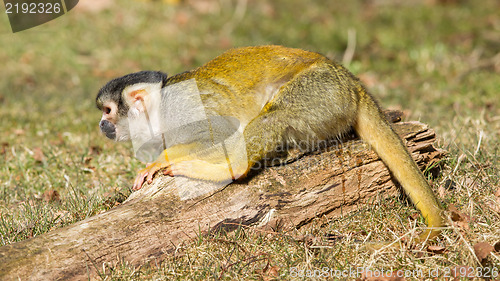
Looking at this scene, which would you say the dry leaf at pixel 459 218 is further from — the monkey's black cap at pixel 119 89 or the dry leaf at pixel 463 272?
the monkey's black cap at pixel 119 89

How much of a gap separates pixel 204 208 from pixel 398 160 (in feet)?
3.79

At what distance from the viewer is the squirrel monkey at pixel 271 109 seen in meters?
2.71

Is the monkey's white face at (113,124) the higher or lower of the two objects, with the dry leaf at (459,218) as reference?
higher

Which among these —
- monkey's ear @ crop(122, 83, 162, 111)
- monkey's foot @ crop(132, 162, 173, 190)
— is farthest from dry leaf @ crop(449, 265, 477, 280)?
monkey's ear @ crop(122, 83, 162, 111)

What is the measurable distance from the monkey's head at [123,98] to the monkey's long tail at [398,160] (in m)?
1.39

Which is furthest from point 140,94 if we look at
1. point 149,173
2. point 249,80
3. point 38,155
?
point 38,155

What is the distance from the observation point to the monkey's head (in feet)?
10.0

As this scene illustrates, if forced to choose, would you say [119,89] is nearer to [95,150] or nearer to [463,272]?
[95,150]

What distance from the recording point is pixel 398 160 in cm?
272

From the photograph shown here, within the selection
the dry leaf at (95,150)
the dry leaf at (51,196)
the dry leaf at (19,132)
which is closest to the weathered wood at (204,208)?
the dry leaf at (51,196)

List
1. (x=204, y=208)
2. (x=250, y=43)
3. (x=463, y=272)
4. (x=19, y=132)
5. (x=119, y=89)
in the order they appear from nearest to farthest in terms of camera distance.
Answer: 1. (x=463, y=272)
2. (x=204, y=208)
3. (x=119, y=89)
4. (x=19, y=132)
5. (x=250, y=43)

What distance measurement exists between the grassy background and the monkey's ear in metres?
0.63

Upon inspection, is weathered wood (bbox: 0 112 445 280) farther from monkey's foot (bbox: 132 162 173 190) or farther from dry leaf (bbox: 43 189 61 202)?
dry leaf (bbox: 43 189 61 202)

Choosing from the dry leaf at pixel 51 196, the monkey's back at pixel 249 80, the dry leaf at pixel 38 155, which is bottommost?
the dry leaf at pixel 51 196
